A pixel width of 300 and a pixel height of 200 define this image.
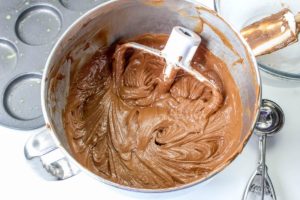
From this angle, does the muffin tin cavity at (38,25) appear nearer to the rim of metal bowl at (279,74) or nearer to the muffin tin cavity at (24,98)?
the muffin tin cavity at (24,98)

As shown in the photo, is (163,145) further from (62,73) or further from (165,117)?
(62,73)

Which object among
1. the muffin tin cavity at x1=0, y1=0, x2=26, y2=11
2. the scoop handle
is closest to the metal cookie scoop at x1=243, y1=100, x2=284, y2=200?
the scoop handle

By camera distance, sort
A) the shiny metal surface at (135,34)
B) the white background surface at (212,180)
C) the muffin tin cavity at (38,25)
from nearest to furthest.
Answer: the shiny metal surface at (135,34), the white background surface at (212,180), the muffin tin cavity at (38,25)

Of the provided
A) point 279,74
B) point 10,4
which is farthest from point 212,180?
point 10,4

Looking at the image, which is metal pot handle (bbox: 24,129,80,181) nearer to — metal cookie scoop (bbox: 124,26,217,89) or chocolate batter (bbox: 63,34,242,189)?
chocolate batter (bbox: 63,34,242,189)

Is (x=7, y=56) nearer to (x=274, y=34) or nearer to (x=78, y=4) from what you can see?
(x=78, y=4)

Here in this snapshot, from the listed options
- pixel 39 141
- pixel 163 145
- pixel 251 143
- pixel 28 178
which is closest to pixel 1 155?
pixel 28 178

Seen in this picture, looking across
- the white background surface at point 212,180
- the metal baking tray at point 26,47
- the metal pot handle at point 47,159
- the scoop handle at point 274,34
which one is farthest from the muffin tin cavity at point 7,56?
the scoop handle at point 274,34
